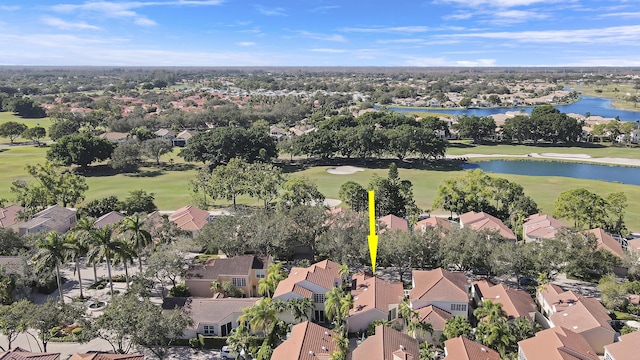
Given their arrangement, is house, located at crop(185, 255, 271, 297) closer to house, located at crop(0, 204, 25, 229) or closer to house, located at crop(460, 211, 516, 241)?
house, located at crop(460, 211, 516, 241)

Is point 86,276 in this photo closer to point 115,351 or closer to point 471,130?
point 115,351

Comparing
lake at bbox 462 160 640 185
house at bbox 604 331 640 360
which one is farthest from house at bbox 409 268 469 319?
lake at bbox 462 160 640 185

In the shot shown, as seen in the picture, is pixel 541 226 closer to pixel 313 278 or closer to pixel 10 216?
pixel 313 278

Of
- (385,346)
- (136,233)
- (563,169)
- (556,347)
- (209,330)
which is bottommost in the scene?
(209,330)

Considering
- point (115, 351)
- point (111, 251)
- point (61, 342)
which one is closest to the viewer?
point (115, 351)

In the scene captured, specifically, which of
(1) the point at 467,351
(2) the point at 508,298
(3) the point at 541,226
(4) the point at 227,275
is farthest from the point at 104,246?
(3) the point at 541,226

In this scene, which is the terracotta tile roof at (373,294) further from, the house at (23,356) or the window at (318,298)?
the house at (23,356)

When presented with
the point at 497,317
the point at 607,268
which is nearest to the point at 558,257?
the point at 607,268
